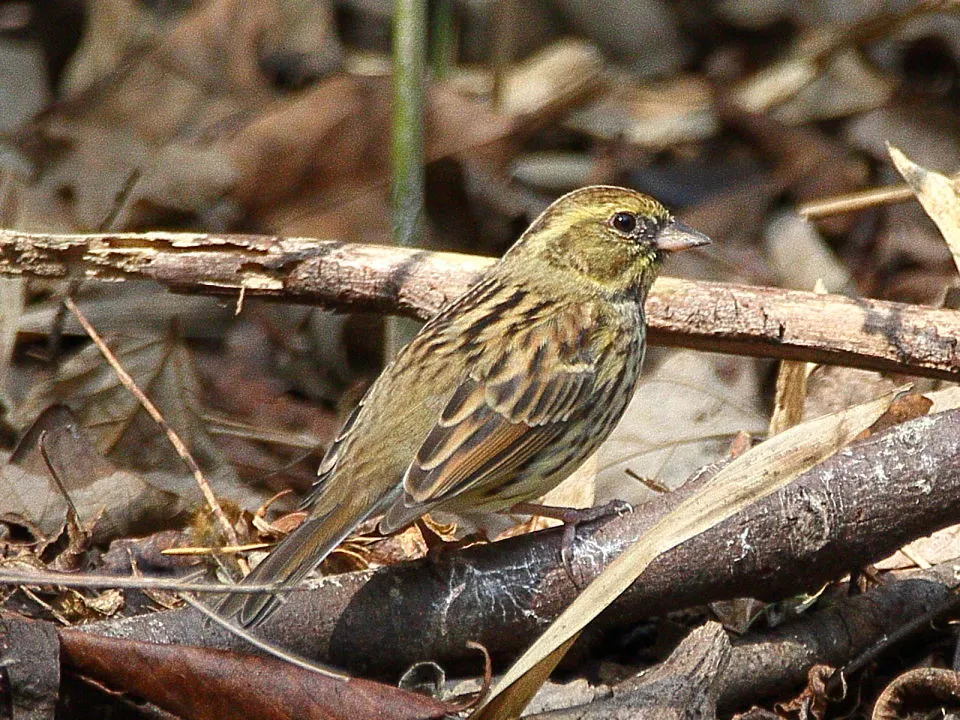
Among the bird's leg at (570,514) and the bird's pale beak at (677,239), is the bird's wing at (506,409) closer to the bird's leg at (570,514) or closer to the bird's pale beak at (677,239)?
the bird's leg at (570,514)

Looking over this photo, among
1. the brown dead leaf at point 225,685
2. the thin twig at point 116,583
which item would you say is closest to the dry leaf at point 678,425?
the brown dead leaf at point 225,685

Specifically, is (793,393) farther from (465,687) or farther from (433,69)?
(433,69)

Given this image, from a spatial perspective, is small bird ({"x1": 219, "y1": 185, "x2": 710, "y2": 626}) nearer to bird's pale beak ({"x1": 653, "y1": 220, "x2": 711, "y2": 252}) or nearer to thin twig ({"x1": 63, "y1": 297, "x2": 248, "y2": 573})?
bird's pale beak ({"x1": 653, "y1": 220, "x2": 711, "y2": 252})

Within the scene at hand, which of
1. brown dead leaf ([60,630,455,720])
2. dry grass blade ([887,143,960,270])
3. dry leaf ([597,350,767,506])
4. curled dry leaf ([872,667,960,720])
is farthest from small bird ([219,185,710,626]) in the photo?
curled dry leaf ([872,667,960,720])

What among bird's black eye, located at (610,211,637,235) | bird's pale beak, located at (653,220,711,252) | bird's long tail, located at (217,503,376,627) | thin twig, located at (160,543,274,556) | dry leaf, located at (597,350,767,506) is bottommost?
dry leaf, located at (597,350,767,506)

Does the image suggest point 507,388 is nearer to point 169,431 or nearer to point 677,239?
point 677,239
